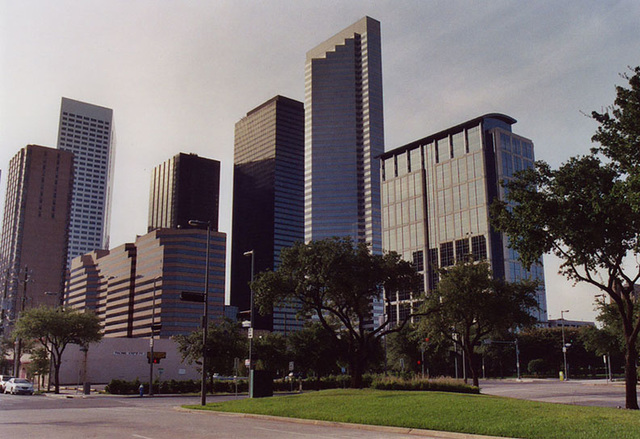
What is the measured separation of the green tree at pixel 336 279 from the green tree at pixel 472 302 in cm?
496

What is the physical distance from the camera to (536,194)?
29.4 meters

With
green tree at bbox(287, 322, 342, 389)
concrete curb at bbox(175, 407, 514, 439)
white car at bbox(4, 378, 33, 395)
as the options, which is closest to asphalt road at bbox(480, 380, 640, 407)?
concrete curb at bbox(175, 407, 514, 439)

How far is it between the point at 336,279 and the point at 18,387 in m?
38.8

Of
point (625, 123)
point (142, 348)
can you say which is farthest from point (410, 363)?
point (625, 123)

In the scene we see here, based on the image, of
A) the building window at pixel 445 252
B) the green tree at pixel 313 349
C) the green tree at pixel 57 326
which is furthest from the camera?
the building window at pixel 445 252

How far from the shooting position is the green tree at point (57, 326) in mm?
60219

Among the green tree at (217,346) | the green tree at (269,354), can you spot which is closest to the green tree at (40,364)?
the green tree at (217,346)

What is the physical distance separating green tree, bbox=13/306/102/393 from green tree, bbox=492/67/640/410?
166ft

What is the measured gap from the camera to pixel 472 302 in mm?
44062

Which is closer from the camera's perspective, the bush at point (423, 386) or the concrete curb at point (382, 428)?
Result: the concrete curb at point (382, 428)

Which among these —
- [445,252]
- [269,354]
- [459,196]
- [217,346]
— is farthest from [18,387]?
[459,196]

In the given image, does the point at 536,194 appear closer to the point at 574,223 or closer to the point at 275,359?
the point at 574,223

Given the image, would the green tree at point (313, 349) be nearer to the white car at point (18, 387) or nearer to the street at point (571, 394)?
the street at point (571, 394)

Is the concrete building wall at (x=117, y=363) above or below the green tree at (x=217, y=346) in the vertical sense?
below
